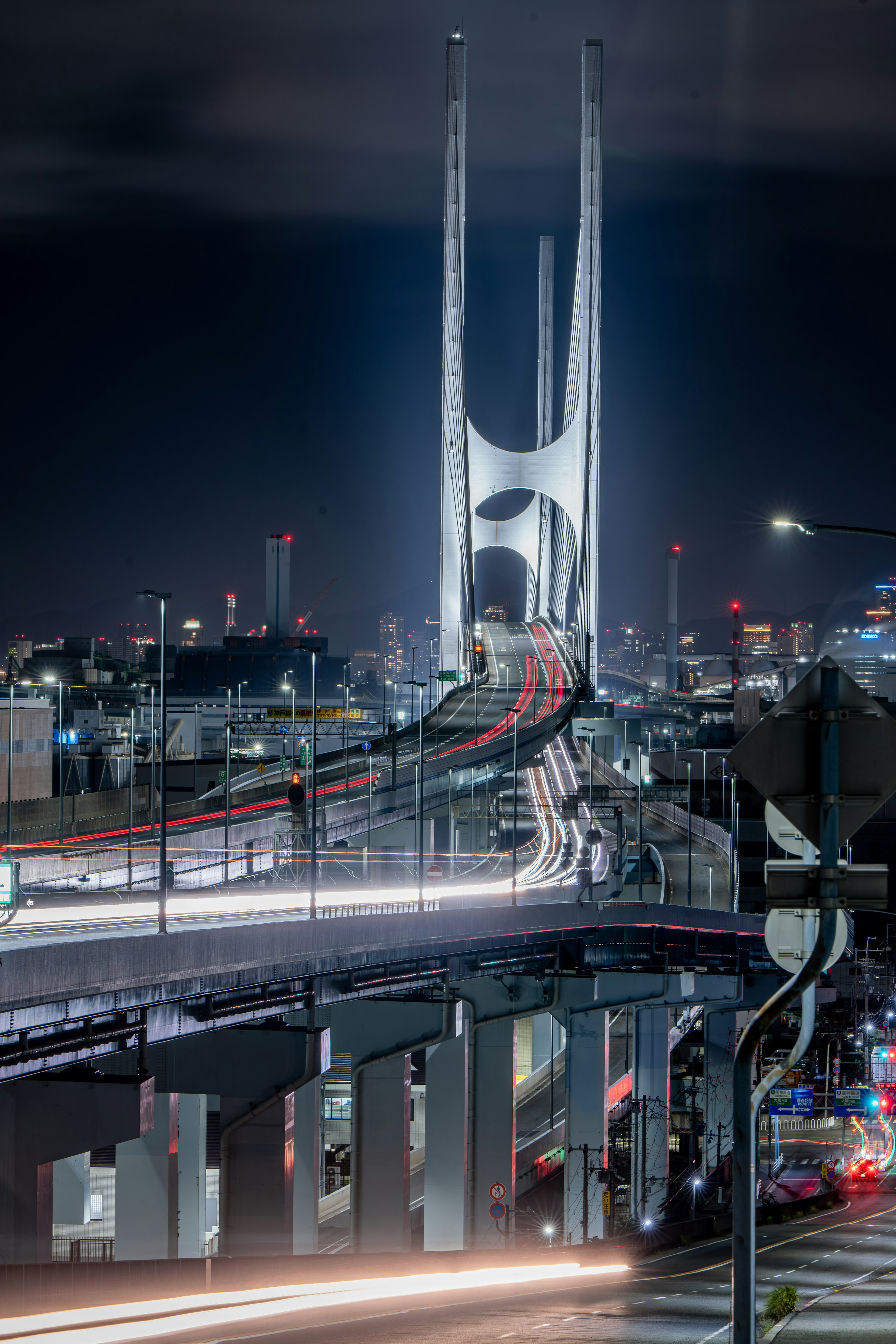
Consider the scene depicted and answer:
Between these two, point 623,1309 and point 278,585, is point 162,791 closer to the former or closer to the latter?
point 623,1309

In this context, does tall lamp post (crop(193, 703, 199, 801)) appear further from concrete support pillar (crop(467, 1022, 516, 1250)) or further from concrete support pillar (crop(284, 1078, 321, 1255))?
concrete support pillar (crop(284, 1078, 321, 1255))

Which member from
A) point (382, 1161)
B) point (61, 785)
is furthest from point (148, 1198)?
point (61, 785)

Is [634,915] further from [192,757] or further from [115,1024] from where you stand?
[192,757]

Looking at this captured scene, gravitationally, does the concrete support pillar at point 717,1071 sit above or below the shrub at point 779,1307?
below

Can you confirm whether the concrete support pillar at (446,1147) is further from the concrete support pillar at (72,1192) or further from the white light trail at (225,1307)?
the white light trail at (225,1307)

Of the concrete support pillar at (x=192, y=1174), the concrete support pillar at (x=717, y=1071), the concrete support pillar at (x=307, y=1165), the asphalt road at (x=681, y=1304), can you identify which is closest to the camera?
the asphalt road at (x=681, y=1304)

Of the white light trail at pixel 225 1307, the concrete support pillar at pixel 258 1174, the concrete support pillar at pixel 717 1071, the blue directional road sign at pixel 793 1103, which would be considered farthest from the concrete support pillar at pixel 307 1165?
the concrete support pillar at pixel 717 1071

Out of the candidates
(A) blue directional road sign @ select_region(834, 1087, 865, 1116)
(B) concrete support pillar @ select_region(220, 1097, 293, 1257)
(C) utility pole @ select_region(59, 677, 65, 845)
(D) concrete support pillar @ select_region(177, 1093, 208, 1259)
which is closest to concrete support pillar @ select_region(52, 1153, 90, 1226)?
(D) concrete support pillar @ select_region(177, 1093, 208, 1259)
